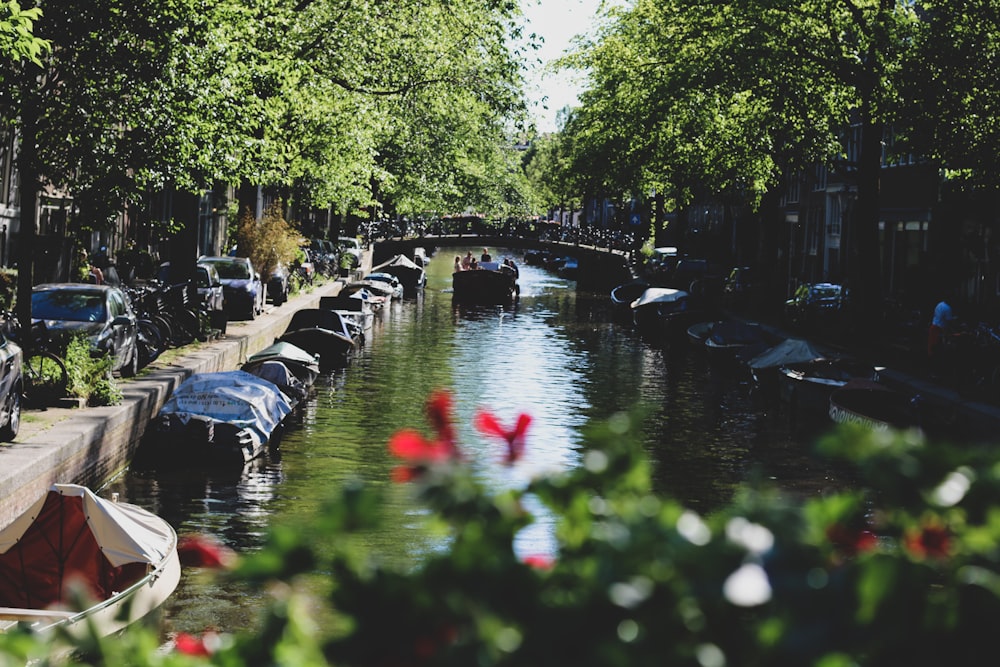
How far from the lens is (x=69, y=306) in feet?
78.7

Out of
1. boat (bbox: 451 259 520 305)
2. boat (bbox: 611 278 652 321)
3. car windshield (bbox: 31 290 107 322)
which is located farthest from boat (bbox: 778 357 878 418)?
boat (bbox: 451 259 520 305)

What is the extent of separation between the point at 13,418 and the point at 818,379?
17.6m

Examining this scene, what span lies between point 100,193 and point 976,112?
48.6 feet

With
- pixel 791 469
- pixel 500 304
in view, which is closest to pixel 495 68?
pixel 791 469

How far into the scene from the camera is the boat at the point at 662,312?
47.7 metres

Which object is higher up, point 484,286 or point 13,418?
point 13,418

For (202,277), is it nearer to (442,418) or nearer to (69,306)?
(69,306)

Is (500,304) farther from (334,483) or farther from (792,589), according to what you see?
(792,589)

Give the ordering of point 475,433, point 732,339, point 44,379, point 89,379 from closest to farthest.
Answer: point 44,379 < point 89,379 < point 475,433 < point 732,339

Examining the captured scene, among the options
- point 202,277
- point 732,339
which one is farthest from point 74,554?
point 732,339

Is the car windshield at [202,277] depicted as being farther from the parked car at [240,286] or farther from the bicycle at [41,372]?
the bicycle at [41,372]

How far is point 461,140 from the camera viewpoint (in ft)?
175

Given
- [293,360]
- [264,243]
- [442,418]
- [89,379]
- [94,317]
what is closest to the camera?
[442,418]

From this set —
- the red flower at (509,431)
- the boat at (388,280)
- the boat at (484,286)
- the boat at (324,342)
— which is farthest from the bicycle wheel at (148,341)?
the boat at (484,286)
